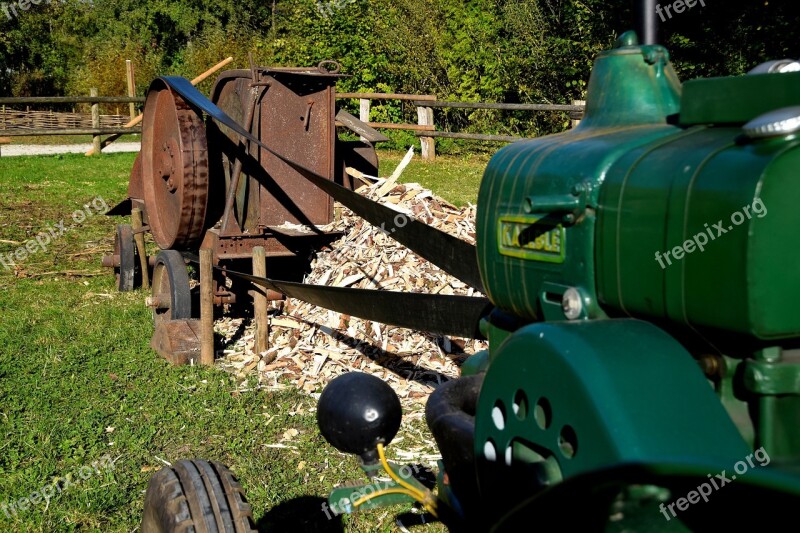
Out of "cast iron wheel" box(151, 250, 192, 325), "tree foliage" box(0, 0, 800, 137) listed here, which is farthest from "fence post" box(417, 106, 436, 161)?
"cast iron wheel" box(151, 250, 192, 325)

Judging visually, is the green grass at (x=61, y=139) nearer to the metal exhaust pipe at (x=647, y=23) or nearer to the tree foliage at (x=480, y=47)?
the tree foliage at (x=480, y=47)

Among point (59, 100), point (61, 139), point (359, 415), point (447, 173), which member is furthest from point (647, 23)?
point (61, 139)

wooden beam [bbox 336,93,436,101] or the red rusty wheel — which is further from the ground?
wooden beam [bbox 336,93,436,101]

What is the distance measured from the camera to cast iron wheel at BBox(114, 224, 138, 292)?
28.0 ft

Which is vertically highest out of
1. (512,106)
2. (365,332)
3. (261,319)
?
(512,106)

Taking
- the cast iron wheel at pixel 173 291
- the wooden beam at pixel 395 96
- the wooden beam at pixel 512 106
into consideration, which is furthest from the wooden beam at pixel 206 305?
the wooden beam at pixel 395 96

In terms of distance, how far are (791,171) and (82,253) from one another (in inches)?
390

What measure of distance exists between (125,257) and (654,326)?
745 centimetres

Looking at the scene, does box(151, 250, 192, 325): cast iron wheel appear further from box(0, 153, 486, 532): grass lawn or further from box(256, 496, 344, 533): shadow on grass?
box(256, 496, 344, 533): shadow on grass

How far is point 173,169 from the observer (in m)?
6.75

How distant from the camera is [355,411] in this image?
2828mm

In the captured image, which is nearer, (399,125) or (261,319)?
(261,319)

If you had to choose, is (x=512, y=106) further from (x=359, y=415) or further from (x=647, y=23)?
(x=359, y=415)

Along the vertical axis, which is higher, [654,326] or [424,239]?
[654,326]
